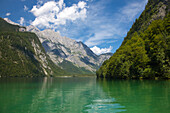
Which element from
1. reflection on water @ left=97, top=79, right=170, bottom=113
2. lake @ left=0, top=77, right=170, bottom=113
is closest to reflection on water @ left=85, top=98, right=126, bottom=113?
lake @ left=0, top=77, right=170, bottom=113

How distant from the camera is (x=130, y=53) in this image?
79.8 m

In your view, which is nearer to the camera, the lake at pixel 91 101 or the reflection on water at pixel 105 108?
the reflection on water at pixel 105 108

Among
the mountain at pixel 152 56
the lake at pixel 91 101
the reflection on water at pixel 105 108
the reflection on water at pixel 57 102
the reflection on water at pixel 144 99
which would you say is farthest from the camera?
the mountain at pixel 152 56

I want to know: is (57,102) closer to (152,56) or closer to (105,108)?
(105,108)

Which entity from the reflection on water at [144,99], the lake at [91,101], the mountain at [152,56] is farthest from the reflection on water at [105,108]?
the mountain at [152,56]

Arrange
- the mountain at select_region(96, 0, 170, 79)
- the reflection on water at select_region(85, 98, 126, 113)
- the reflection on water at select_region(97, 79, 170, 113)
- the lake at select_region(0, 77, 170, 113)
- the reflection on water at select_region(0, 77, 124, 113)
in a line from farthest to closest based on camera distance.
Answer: the mountain at select_region(96, 0, 170, 79) < the reflection on water at select_region(0, 77, 124, 113) < the lake at select_region(0, 77, 170, 113) < the reflection on water at select_region(85, 98, 126, 113) < the reflection on water at select_region(97, 79, 170, 113)

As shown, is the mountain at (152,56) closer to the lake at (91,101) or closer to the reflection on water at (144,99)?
the lake at (91,101)

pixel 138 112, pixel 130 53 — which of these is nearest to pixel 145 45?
pixel 130 53

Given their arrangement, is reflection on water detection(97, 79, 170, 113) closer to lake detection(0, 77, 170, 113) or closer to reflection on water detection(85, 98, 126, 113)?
lake detection(0, 77, 170, 113)

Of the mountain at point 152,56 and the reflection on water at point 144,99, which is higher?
the mountain at point 152,56

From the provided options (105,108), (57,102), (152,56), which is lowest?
(57,102)

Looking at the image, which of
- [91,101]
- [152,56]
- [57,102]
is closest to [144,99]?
[91,101]

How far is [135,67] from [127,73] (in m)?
10.2

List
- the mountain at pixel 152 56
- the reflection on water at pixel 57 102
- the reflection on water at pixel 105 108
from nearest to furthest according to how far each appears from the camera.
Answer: the reflection on water at pixel 105 108
the reflection on water at pixel 57 102
the mountain at pixel 152 56
